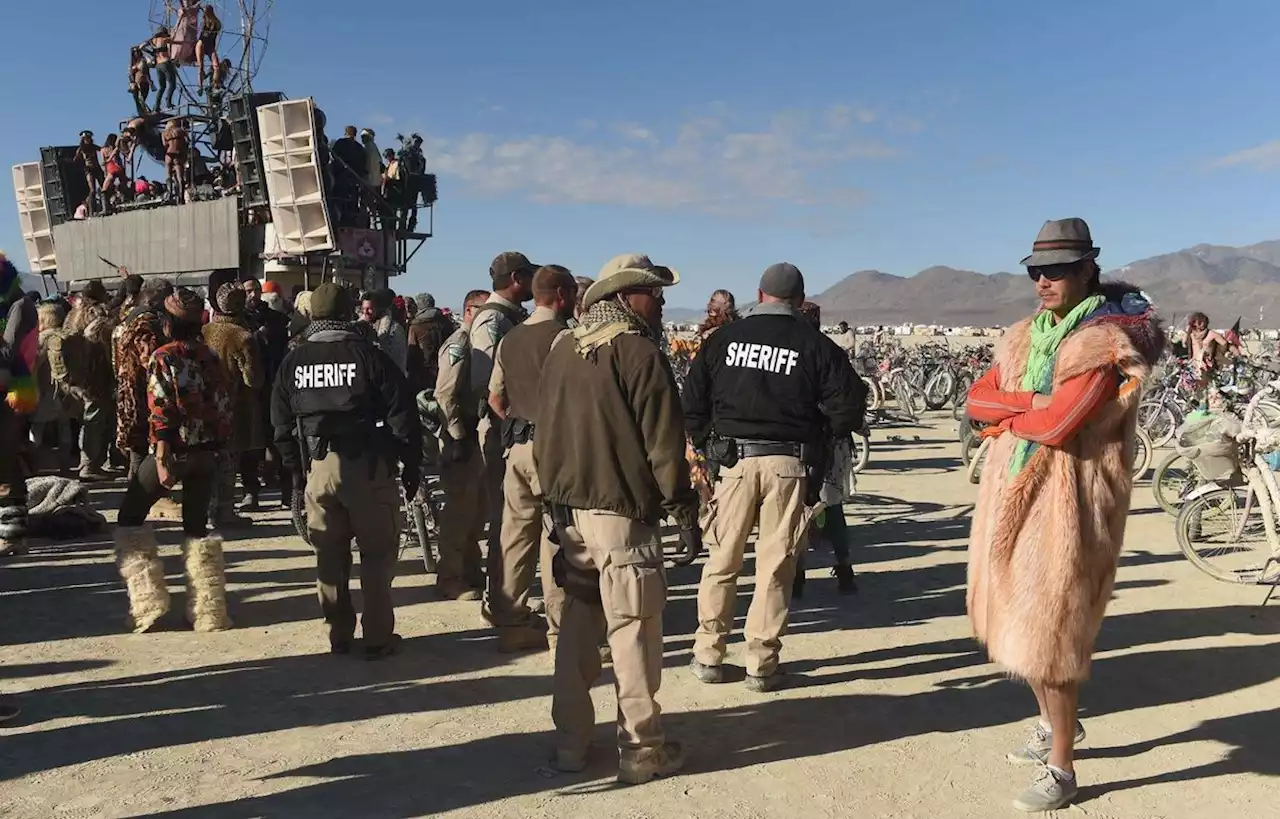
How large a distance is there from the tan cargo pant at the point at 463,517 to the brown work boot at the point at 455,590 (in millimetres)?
15

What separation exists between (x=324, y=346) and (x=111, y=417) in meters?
6.62

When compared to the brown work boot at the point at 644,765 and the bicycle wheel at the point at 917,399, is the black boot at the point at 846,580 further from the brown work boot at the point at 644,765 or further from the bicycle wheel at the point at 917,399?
the bicycle wheel at the point at 917,399

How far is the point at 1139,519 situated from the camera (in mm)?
9125

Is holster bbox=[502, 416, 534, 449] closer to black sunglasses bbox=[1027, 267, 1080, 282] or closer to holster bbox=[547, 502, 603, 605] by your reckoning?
holster bbox=[547, 502, 603, 605]

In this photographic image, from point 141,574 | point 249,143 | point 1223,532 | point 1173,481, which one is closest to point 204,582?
point 141,574

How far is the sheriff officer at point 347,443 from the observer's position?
4.92 m

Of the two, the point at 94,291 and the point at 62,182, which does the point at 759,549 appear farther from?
the point at 62,182

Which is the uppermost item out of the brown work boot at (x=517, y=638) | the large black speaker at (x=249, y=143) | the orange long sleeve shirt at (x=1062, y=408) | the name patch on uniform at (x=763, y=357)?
the large black speaker at (x=249, y=143)

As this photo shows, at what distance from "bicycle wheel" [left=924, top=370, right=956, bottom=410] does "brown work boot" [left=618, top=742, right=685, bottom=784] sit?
16992 millimetres

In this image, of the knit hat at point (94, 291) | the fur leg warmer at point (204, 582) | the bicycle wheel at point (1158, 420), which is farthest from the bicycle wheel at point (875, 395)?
the fur leg warmer at point (204, 582)

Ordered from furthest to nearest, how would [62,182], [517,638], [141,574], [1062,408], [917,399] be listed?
[62,182]
[917,399]
[141,574]
[517,638]
[1062,408]

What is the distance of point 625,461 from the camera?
140 inches

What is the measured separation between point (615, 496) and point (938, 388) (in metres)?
17.4

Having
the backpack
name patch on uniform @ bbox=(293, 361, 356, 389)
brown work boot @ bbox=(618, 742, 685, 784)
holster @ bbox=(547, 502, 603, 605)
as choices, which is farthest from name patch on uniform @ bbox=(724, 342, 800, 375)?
the backpack
